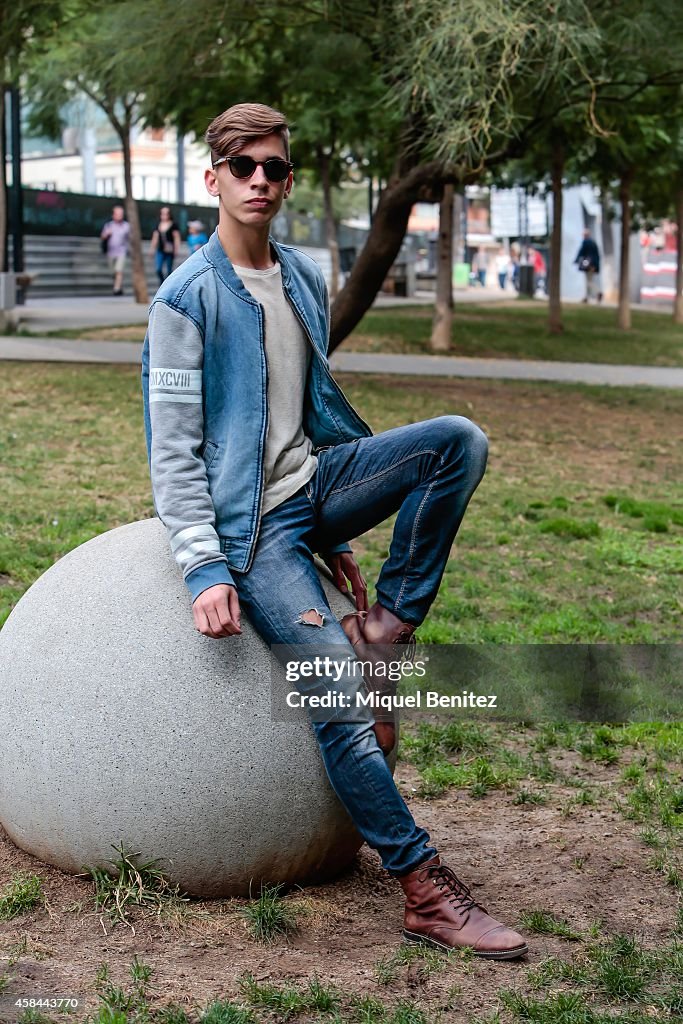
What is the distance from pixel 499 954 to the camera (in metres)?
3.87

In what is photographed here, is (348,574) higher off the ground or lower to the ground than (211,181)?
lower

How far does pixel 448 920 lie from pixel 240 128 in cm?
233

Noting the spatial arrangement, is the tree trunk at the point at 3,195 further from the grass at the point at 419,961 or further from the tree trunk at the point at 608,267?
the tree trunk at the point at 608,267

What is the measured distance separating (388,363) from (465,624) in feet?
39.0

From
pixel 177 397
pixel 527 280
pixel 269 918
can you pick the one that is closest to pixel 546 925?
pixel 269 918

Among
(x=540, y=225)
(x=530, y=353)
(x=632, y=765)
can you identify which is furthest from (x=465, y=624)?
(x=540, y=225)

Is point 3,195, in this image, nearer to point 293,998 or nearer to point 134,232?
point 134,232

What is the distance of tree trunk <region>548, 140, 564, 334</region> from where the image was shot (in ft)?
77.8

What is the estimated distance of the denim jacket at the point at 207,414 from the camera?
3.96 m

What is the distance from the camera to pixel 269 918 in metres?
3.98

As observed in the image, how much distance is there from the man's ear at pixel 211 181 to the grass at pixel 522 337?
16887 millimetres

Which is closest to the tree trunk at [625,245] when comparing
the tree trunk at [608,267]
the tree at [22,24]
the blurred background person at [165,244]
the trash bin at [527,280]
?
the blurred background person at [165,244]

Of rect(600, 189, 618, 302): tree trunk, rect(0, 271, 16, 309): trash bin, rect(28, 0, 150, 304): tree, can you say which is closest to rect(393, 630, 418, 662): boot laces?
rect(28, 0, 150, 304): tree

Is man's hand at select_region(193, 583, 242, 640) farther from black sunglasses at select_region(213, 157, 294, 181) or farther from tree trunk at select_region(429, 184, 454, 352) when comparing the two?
tree trunk at select_region(429, 184, 454, 352)
